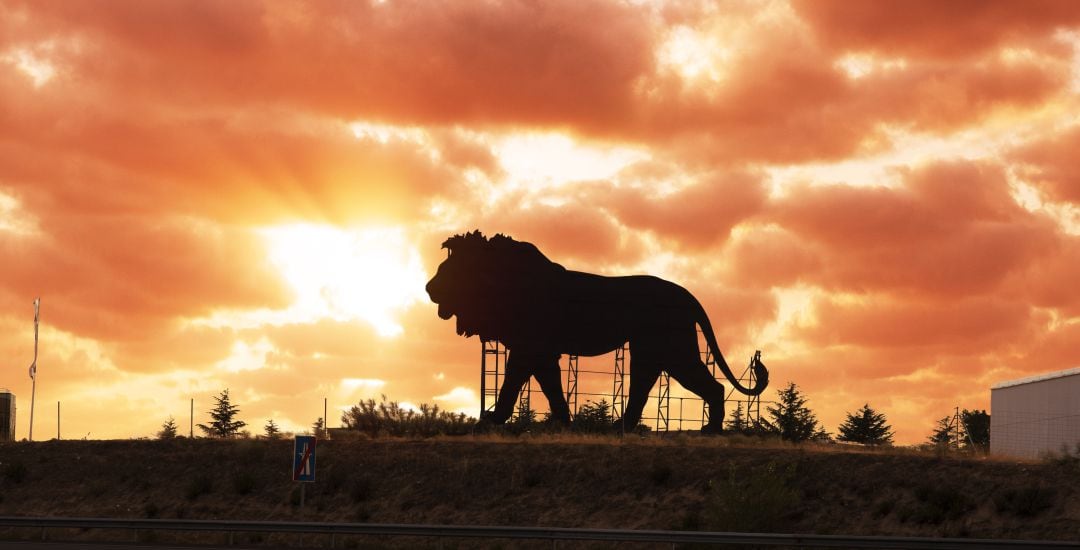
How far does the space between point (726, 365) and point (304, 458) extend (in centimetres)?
2007

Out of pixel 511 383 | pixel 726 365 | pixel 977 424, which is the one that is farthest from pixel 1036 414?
pixel 977 424

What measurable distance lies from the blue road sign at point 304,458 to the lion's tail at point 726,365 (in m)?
18.6

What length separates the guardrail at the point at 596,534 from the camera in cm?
2694

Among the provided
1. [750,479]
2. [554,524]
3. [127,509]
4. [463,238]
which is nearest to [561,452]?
[554,524]

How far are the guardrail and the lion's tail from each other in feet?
58.6

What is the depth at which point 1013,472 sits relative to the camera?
34.6 meters

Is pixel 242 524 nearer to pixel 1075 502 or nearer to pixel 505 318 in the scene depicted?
pixel 505 318

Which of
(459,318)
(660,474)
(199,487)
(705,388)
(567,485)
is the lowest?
(199,487)

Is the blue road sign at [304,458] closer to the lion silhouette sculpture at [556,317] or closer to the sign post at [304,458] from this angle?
the sign post at [304,458]

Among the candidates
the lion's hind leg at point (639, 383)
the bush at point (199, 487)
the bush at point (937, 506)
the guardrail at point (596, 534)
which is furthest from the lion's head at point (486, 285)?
the bush at point (937, 506)

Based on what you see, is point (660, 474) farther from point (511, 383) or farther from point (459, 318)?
point (459, 318)

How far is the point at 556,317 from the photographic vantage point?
4469cm

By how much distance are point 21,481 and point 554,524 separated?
55.0 feet

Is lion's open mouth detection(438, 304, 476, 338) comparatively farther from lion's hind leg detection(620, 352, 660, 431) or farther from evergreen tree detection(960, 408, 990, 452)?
evergreen tree detection(960, 408, 990, 452)
